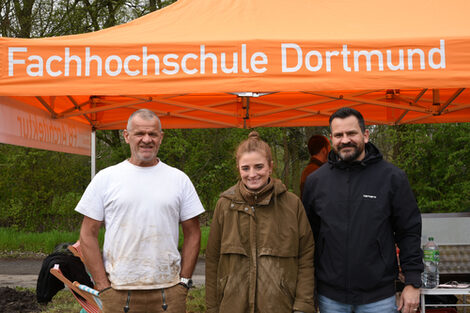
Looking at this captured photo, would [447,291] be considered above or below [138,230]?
below

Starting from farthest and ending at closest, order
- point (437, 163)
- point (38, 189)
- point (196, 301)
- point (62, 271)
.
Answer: point (38, 189) → point (437, 163) → point (196, 301) → point (62, 271)

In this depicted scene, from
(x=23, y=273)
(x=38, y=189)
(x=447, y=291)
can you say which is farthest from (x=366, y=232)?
(x=38, y=189)

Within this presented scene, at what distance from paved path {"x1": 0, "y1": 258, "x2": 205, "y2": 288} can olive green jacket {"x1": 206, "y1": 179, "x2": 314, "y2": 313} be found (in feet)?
17.9

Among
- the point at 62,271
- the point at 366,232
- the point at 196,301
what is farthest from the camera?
the point at 196,301

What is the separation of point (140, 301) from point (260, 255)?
71cm

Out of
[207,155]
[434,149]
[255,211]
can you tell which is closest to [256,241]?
[255,211]

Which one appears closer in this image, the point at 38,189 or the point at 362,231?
the point at 362,231

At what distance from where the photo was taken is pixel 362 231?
257 cm

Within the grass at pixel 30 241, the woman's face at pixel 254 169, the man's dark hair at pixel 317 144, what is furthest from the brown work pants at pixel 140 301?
the grass at pixel 30 241

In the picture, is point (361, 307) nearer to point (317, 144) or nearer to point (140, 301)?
point (140, 301)

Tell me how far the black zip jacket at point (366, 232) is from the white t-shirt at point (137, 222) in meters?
0.84

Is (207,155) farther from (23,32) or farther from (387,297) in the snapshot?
(387,297)

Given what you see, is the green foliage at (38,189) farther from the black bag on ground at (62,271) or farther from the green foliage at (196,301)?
the black bag on ground at (62,271)

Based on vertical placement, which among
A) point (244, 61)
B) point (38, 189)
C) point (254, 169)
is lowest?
point (38, 189)
